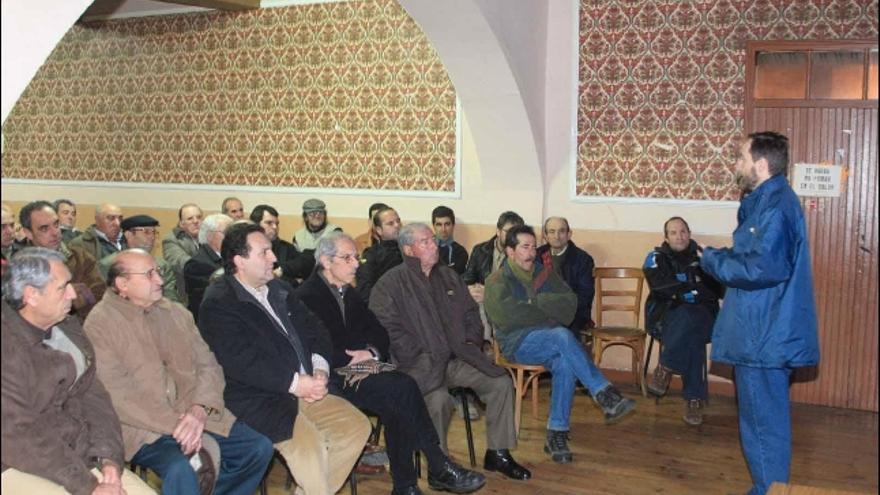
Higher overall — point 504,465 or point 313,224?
point 313,224

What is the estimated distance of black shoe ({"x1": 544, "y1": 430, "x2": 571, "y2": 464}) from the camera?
5.02 metres

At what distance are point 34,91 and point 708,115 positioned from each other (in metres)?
6.25

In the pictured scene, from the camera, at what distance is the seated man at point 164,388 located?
3535 millimetres

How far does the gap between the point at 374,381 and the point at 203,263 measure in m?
1.62

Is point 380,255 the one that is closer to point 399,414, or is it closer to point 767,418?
point 399,414

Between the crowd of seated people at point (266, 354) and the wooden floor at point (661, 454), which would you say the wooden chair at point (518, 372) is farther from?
the wooden floor at point (661, 454)

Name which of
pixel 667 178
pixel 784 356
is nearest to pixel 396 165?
pixel 667 178

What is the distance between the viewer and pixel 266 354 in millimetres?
3928

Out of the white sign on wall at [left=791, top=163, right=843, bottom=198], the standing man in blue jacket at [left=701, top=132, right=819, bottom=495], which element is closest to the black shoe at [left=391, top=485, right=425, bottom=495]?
the standing man in blue jacket at [left=701, top=132, right=819, bottom=495]

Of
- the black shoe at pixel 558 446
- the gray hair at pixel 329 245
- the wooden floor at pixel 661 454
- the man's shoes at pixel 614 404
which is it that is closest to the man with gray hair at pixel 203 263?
the wooden floor at pixel 661 454

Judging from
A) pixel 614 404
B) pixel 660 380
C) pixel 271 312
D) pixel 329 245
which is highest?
pixel 329 245

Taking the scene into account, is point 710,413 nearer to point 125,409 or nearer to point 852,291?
point 852,291

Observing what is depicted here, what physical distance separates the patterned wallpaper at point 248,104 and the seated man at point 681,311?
193 cm

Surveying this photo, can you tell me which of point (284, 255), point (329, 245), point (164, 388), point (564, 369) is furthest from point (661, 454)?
point (284, 255)
